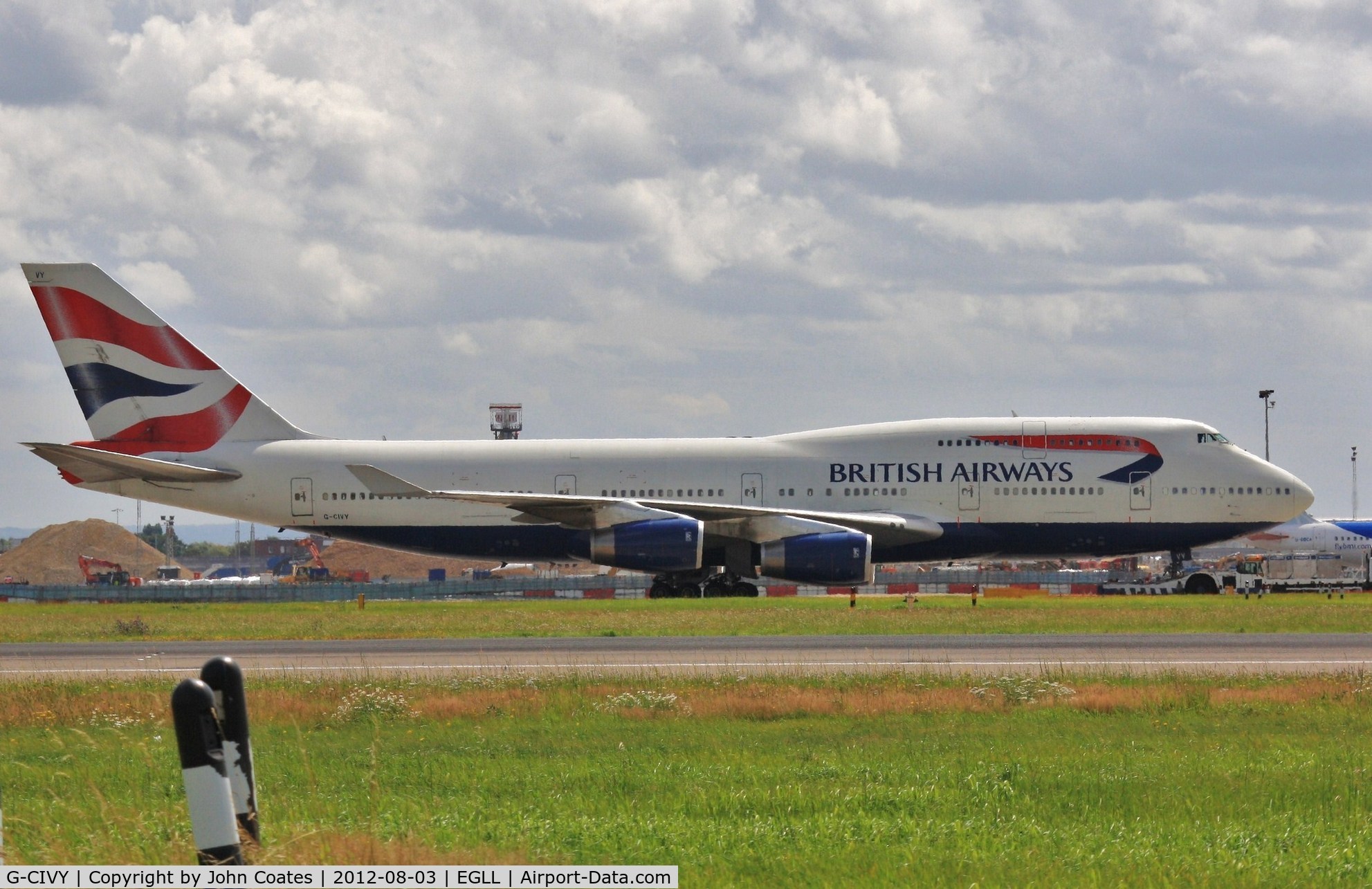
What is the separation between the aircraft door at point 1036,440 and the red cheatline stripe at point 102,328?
79.3 feet

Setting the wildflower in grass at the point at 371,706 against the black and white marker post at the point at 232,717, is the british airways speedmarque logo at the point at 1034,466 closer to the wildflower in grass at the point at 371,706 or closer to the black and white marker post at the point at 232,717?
the wildflower in grass at the point at 371,706

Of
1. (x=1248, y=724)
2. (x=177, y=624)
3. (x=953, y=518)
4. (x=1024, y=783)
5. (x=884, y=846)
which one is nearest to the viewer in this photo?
(x=884, y=846)

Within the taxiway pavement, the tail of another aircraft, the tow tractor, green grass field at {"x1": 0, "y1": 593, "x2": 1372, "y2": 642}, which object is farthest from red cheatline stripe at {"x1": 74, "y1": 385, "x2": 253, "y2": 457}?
the tow tractor

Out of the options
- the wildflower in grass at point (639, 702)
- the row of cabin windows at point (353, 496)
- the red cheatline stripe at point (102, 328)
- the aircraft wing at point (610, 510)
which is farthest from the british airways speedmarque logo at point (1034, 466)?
the wildflower in grass at point (639, 702)

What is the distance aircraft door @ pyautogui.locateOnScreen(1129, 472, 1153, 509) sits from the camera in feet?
135

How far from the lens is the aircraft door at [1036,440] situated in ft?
135

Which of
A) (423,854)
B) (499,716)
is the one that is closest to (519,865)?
(423,854)

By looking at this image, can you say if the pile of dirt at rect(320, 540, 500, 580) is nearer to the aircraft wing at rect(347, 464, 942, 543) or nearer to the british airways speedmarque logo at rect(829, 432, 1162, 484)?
the aircraft wing at rect(347, 464, 942, 543)

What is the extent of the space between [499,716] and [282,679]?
17.1 ft

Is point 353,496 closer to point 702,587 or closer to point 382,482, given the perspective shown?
point 382,482

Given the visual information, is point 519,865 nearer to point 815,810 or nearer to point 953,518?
point 815,810

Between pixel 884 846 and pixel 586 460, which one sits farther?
pixel 586 460

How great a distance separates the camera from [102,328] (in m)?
44.2

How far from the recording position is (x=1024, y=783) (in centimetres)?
1077
